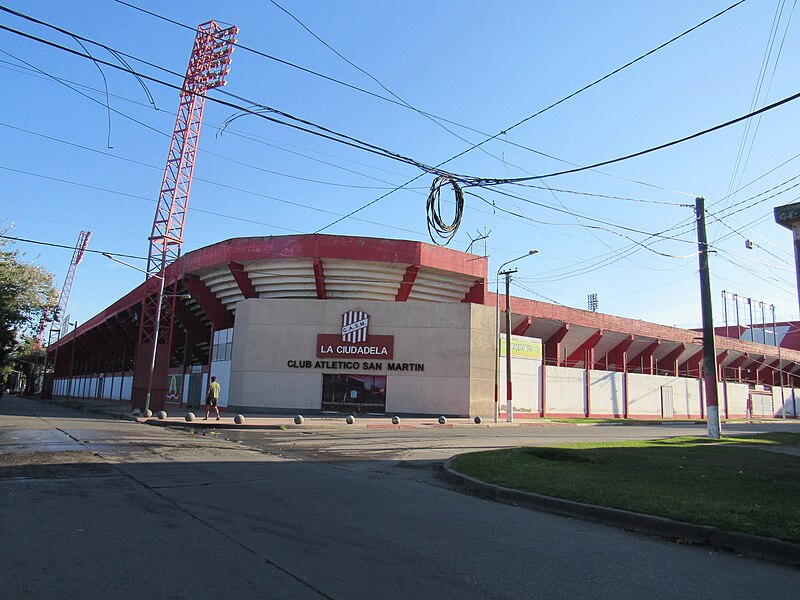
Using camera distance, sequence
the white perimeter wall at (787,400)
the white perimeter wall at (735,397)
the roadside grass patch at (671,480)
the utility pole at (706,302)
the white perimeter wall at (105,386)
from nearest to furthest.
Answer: the roadside grass patch at (671,480)
the utility pole at (706,302)
the white perimeter wall at (105,386)
the white perimeter wall at (735,397)
the white perimeter wall at (787,400)

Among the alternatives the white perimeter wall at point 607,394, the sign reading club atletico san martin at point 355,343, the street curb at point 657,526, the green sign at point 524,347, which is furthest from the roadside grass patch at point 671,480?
the white perimeter wall at point 607,394

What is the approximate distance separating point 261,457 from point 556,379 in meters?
32.8

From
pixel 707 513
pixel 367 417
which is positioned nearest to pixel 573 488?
pixel 707 513

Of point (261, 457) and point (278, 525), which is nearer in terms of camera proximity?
point (278, 525)

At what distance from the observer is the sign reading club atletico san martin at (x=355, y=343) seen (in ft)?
108

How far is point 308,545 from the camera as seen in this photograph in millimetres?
5832

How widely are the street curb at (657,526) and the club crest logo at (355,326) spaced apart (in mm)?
23387

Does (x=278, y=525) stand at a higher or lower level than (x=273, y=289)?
lower

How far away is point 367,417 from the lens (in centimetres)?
3162

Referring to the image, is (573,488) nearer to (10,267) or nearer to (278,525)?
(278,525)

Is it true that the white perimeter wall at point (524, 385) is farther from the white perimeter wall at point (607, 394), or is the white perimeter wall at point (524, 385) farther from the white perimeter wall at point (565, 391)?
the white perimeter wall at point (607, 394)

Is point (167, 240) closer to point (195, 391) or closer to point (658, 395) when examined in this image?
point (195, 391)

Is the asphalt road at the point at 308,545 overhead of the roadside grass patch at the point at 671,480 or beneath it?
beneath

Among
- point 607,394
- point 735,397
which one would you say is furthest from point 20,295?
point 735,397
